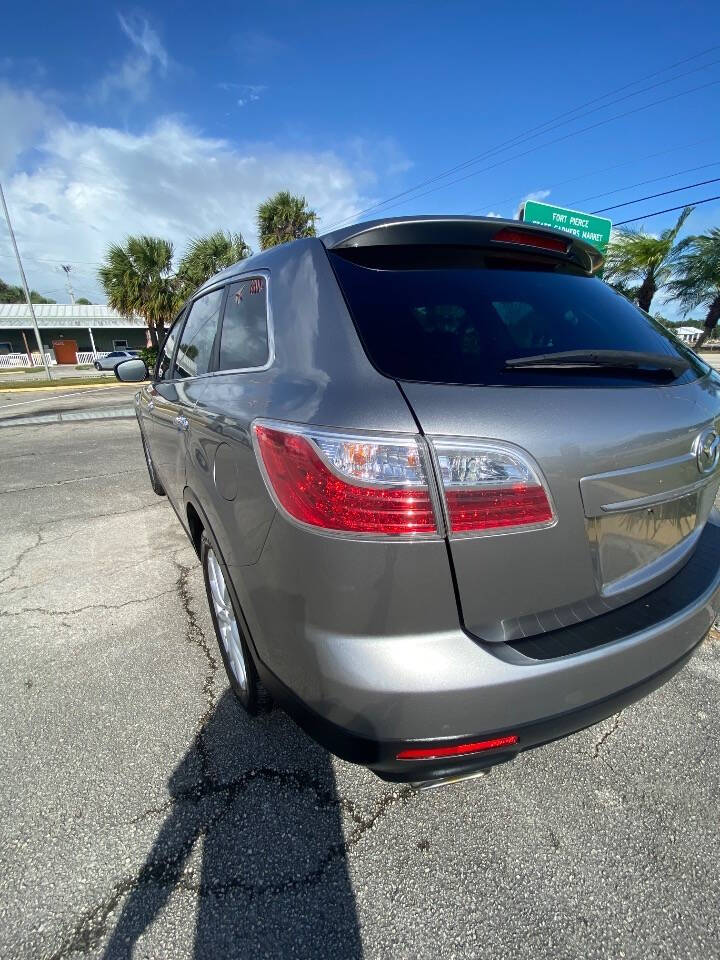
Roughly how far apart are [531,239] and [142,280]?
22779 millimetres

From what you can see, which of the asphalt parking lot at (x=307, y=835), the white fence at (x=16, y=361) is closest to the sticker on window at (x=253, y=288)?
the asphalt parking lot at (x=307, y=835)

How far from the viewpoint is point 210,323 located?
2.39m

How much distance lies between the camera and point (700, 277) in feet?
77.1

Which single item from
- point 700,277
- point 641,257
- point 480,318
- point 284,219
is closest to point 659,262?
point 641,257

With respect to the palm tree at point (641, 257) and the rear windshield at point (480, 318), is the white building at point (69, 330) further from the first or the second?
the rear windshield at point (480, 318)

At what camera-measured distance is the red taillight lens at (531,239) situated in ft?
5.46

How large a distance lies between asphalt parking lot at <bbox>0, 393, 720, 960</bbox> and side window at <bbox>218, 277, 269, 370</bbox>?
58.1 inches

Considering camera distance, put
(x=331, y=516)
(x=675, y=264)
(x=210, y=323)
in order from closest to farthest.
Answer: (x=331, y=516) → (x=210, y=323) → (x=675, y=264)

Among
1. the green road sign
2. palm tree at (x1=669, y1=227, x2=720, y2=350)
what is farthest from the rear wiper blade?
palm tree at (x1=669, y1=227, x2=720, y2=350)

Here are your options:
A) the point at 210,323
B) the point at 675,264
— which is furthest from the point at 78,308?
the point at 210,323

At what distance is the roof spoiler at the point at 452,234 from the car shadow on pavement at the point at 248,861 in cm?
187

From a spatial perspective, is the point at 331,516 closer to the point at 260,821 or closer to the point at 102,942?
the point at 260,821

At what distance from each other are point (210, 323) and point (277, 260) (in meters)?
0.84

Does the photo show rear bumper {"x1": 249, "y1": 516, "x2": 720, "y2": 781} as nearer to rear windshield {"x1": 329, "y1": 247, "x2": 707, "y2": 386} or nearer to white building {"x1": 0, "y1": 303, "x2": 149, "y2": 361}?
rear windshield {"x1": 329, "y1": 247, "x2": 707, "y2": 386}
